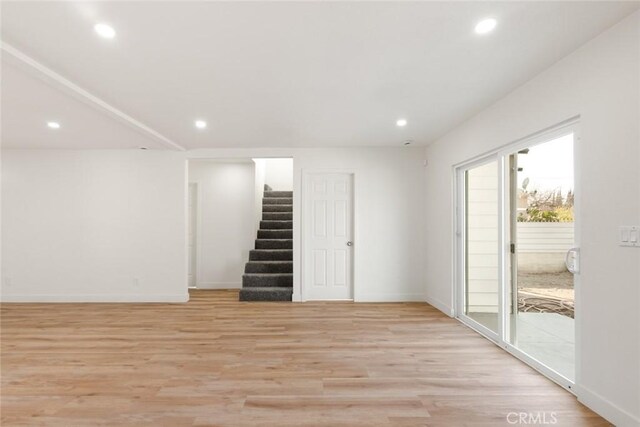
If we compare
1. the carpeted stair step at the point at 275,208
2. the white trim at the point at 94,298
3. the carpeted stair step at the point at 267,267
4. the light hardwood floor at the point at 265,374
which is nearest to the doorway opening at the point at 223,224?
the carpeted stair step at the point at 267,267

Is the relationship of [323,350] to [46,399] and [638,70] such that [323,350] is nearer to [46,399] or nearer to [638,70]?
[46,399]

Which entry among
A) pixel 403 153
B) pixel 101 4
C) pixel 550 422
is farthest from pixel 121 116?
pixel 550 422

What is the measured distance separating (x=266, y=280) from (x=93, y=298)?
277cm

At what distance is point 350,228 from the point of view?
5.57m

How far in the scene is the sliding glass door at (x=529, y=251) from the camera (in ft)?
9.04

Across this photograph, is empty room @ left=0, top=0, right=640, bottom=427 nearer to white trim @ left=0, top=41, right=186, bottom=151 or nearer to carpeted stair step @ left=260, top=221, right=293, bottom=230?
white trim @ left=0, top=41, right=186, bottom=151

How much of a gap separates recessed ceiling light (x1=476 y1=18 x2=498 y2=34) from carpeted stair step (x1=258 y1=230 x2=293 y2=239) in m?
5.33

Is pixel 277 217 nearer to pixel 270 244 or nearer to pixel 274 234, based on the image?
→ pixel 274 234

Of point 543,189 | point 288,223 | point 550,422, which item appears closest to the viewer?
point 550,422

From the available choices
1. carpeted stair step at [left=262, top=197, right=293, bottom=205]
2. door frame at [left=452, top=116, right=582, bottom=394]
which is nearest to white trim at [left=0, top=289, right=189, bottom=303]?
carpeted stair step at [left=262, top=197, right=293, bottom=205]

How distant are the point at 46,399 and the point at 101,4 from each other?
267cm

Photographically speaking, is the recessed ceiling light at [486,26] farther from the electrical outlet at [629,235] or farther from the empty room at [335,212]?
the electrical outlet at [629,235]

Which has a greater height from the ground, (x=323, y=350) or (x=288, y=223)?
(x=288, y=223)

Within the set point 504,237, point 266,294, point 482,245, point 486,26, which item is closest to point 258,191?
point 266,294
